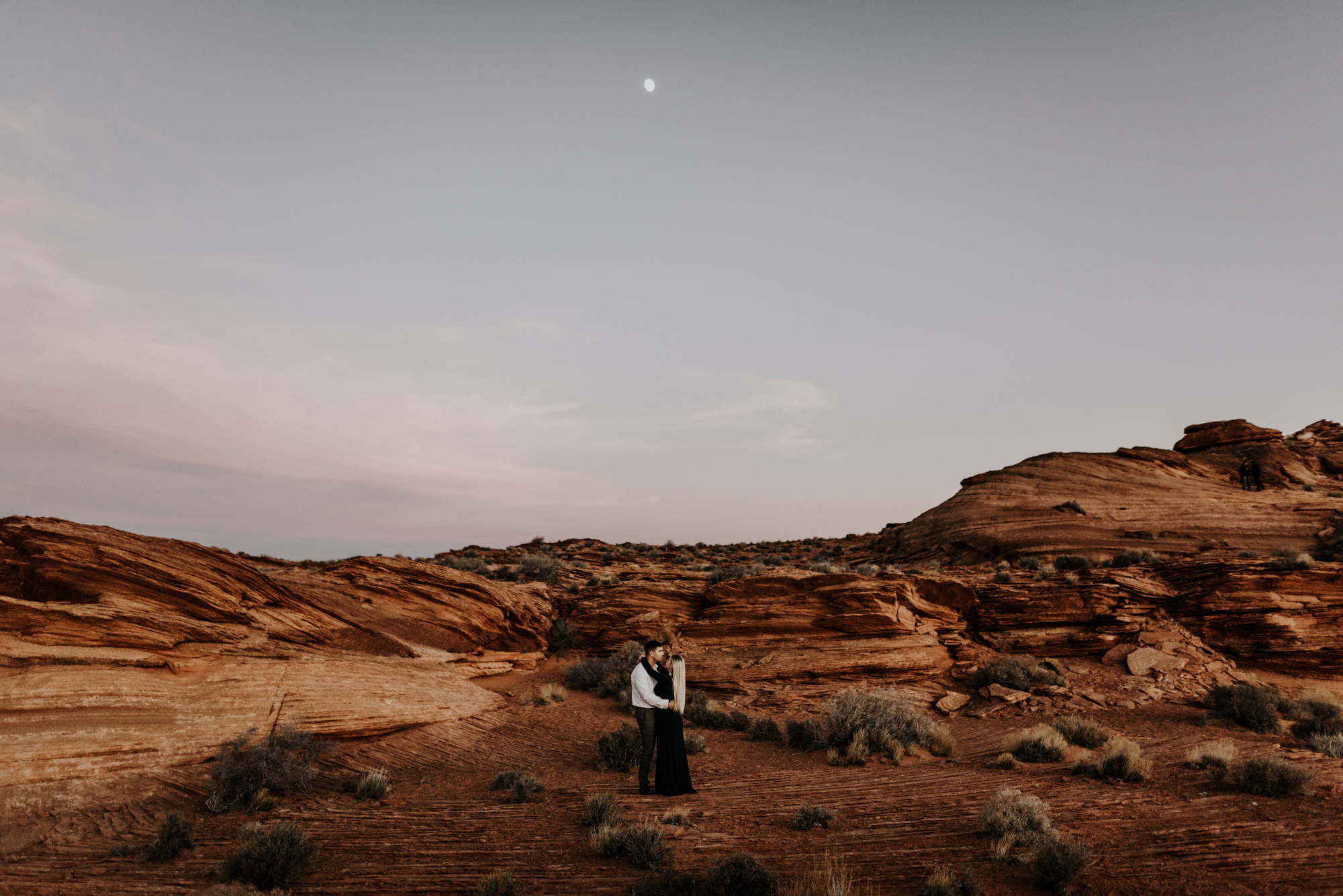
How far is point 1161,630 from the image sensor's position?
A: 17500 mm

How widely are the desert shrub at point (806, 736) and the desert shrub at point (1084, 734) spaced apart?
14.2 ft

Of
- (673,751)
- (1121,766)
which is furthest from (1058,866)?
(673,751)

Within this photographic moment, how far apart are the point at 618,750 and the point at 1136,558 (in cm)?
2123

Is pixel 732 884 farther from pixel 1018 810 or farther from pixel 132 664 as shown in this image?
pixel 132 664

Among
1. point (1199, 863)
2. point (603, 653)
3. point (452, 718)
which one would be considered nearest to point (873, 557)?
point (603, 653)

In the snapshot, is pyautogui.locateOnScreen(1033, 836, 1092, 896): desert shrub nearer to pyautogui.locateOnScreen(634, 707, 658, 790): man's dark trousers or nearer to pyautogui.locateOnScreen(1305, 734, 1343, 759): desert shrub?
pyautogui.locateOnScreen(634, 707, 658, 790): man's dark trousers

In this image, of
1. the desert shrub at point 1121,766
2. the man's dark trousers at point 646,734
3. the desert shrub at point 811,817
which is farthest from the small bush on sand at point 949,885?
the desert shrub at point 1121,766

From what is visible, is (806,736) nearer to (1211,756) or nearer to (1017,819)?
(1017,819)

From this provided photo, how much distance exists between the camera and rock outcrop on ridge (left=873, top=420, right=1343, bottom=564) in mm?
25328

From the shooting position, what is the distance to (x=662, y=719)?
9.03 metres

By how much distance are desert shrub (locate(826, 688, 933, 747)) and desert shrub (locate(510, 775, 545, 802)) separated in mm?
5822

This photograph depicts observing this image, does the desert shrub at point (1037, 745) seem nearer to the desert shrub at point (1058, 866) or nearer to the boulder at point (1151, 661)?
the desert shrub at point (1058, 866)

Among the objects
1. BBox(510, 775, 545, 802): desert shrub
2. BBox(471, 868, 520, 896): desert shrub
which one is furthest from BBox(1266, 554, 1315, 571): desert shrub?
BBox(471, 868, 520, 896): desert shrub

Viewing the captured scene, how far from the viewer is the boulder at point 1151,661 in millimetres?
16156
